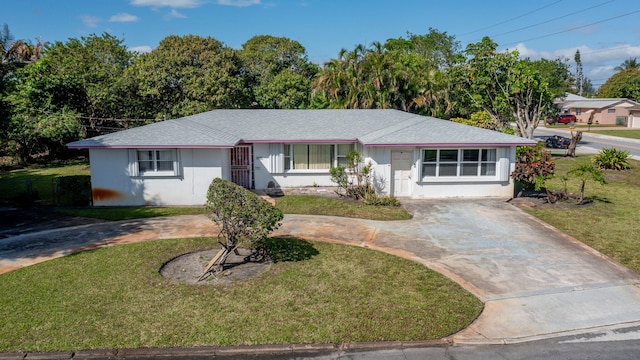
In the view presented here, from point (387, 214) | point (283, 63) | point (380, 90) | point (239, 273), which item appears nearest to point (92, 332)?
point (239, 273)

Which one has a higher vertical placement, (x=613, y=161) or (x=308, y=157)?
(x=308, y=157)

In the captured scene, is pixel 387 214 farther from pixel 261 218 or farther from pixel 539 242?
pixel 261 218

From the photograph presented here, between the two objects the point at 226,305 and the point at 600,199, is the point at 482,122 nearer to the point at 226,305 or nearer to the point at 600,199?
the point at 600,199

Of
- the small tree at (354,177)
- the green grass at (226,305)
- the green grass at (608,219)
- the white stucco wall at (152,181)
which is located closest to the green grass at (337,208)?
the small tree at (354,177)

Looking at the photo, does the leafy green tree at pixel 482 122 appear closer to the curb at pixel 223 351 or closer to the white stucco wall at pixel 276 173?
the white stucco wall at pixel 276 173

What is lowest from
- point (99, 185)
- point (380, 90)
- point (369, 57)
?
point (99, 185)

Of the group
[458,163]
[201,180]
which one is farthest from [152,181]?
[458,163]
